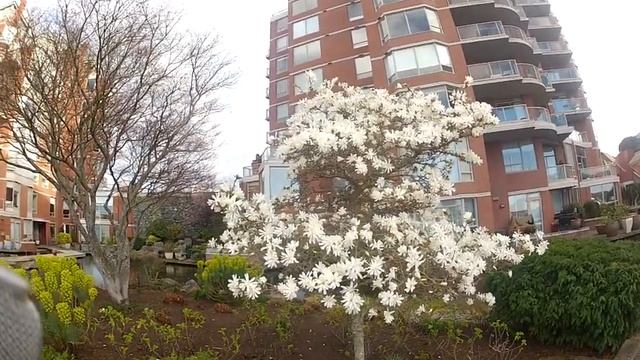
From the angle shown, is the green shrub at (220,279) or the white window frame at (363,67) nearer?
the green shrub at (220,279)

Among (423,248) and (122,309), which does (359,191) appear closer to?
(423,248)

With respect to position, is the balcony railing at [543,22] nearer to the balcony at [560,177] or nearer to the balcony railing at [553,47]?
the balcony railing at [553,47]

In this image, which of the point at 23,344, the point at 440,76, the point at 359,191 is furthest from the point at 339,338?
the point at 440,76

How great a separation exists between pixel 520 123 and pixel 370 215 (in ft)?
78.2

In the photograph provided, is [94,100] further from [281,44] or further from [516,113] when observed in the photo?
[281,44]

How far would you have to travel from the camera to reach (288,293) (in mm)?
4992

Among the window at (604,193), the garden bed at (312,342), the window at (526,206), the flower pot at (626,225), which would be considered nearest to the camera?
the garden bed at (312,342)

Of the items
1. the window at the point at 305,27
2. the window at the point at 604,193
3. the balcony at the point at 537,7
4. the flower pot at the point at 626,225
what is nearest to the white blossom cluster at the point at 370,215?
the flower pot at the point at 626,225

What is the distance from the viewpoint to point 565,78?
1763 inches

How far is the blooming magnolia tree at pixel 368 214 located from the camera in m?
5.24

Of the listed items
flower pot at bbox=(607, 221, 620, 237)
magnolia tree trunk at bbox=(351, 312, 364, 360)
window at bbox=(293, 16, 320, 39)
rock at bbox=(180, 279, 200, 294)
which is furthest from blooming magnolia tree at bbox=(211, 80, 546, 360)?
window at bbox=(293, 16, 320, 39)

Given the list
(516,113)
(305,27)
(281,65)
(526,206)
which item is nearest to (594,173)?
(526,206)

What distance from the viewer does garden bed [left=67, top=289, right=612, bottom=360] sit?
709cm

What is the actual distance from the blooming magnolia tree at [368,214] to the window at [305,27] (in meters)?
29.9
